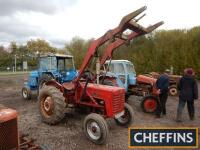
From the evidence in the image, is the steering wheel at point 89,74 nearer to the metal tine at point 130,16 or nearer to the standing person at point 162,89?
the metal tine at point 130,16

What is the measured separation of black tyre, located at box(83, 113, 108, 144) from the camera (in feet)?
16.9

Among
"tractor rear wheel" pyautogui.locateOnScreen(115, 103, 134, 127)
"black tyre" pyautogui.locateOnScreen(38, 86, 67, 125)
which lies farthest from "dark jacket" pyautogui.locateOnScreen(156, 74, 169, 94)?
"black tyre" pyautogui.locateOnScreen(38, 86, 67, 125)

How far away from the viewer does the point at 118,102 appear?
578 cm

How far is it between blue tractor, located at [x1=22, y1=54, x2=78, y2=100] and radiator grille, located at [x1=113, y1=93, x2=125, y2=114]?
4772 mm

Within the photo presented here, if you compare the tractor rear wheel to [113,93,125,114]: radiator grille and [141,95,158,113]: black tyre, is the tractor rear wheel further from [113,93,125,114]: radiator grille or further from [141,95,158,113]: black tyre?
[141,95,158,113]: black tyre

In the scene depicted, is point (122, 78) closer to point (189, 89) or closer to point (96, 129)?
point (189, 89)

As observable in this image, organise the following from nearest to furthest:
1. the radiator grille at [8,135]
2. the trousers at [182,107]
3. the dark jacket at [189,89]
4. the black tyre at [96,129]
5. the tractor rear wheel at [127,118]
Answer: the radiator grille at [8,135]
the black tyre at [96,129]
the tractor rear wheel at [127,118]
the dark jacket at [189,89]
the trousers at [182,107]

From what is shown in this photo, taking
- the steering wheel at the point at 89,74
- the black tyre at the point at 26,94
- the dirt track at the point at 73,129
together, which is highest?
the steering wheel at the point at 89,74

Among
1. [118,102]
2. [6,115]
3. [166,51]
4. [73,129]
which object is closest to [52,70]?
[73,129]

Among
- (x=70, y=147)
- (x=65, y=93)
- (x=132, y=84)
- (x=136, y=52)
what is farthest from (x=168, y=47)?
(x=70, y=147)

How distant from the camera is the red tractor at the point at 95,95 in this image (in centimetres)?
536

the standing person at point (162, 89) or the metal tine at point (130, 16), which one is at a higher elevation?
the metal tine at point (130, 16)

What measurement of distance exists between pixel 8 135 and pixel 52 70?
23.9ft

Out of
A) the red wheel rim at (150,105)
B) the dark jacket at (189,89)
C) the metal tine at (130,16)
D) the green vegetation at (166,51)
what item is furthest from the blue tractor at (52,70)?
the green vegetation at (166,51)
